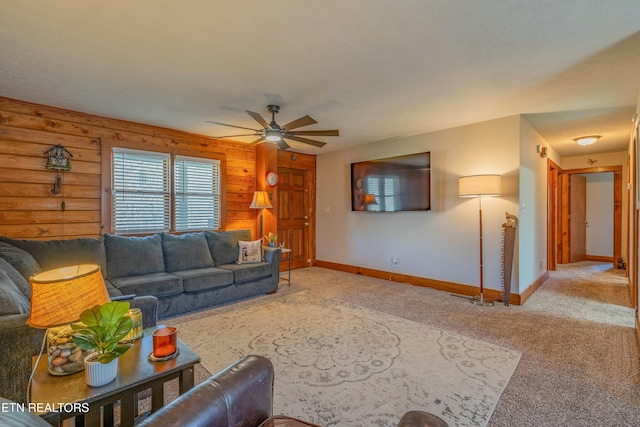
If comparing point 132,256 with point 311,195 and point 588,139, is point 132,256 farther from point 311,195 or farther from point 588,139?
point 588,139

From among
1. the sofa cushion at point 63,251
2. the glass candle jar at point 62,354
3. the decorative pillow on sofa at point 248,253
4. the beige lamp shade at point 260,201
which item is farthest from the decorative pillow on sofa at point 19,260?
the beige lamp shade at point 260,201

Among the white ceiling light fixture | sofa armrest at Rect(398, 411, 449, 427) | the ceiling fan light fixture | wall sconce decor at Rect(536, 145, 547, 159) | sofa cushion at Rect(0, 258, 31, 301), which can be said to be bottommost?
sofa armrest at Rect(398, 411, 449, 427)

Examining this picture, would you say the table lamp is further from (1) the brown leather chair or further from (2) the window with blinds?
(2) the window with blinds

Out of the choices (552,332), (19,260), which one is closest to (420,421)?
(552,332)

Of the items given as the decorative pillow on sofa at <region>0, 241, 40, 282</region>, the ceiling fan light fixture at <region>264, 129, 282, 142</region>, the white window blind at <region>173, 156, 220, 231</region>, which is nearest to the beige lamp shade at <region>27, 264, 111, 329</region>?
the decorative pillow on sofa at <region>0, 241, 40, 282</region>

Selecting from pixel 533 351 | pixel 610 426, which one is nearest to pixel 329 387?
pixel 610 426

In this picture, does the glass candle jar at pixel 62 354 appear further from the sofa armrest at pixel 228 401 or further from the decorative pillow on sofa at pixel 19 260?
the decorative pillow on sofa at pixel 19 260

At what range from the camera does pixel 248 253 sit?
14.7 ft

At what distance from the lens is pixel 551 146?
5.54 meters

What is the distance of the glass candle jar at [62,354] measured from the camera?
4.21ft

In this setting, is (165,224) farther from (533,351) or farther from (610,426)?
(610,426)

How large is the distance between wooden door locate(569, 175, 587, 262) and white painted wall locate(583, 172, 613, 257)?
96 millimetres

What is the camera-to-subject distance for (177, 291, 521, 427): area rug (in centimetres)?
188

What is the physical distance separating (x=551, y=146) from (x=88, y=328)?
22.8ft
